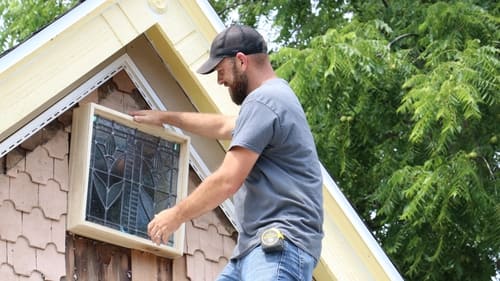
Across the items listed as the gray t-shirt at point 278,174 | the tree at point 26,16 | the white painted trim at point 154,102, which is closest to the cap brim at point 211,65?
the gray t-shirt at point 278,174

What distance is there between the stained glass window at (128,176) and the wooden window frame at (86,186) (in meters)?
0.04

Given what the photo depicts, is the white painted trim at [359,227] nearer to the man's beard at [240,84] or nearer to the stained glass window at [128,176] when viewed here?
the stained glass window at [128,176]

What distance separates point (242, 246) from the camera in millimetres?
5961

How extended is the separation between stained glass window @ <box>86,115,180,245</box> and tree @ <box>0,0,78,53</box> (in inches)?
309

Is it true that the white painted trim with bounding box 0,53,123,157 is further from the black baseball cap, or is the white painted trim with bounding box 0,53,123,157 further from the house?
the black baseball cap

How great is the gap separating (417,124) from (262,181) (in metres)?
4.73

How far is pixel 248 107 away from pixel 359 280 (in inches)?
82.8

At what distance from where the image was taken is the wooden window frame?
6930 millimetres

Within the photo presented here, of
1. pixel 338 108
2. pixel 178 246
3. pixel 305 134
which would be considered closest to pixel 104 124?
pixel 178 246

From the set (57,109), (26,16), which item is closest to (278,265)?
(57,109)

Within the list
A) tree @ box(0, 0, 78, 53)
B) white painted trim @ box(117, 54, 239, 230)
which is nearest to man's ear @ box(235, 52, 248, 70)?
white painted trim @ box(117, 54, 239, 230)

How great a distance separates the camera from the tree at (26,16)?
603 inches

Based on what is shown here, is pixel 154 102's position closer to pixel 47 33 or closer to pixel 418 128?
pixel 47 33

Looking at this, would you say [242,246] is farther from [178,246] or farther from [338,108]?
[338,108]
